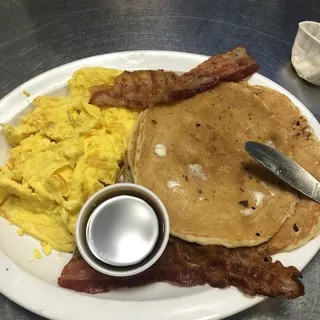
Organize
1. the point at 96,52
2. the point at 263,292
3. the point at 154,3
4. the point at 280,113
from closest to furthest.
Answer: the point at 263,292
the point at 280,113
the point at 96,52
the point at 154,3

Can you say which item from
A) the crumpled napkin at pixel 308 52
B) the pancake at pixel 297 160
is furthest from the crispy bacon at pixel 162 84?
the crumpled napkin at pixel 308 52

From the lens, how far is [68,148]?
6.65ft

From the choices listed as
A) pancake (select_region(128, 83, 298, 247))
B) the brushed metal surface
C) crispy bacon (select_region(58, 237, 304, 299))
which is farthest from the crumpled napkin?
the brushed metal surface

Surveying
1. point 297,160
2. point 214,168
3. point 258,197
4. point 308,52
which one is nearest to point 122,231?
point 214,168

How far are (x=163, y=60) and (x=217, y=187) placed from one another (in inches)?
36.1

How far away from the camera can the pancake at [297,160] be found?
193 cm

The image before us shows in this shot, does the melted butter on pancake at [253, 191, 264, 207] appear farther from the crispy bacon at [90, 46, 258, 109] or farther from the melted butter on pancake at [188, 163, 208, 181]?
the crispy bacon at [90, 46, 258, 109]

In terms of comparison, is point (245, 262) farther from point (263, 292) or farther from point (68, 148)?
point (68, 148)

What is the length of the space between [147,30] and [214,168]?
5.19 ft

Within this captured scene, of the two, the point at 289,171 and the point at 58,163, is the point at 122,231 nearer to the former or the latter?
the point at 58,163

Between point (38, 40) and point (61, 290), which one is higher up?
point (38, 40)

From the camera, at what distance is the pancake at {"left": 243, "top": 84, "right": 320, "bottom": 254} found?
193 centimetres

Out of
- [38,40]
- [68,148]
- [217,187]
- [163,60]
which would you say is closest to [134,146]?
[68,148]

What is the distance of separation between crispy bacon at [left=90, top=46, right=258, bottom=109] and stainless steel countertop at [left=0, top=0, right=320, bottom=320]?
28.4 inches
